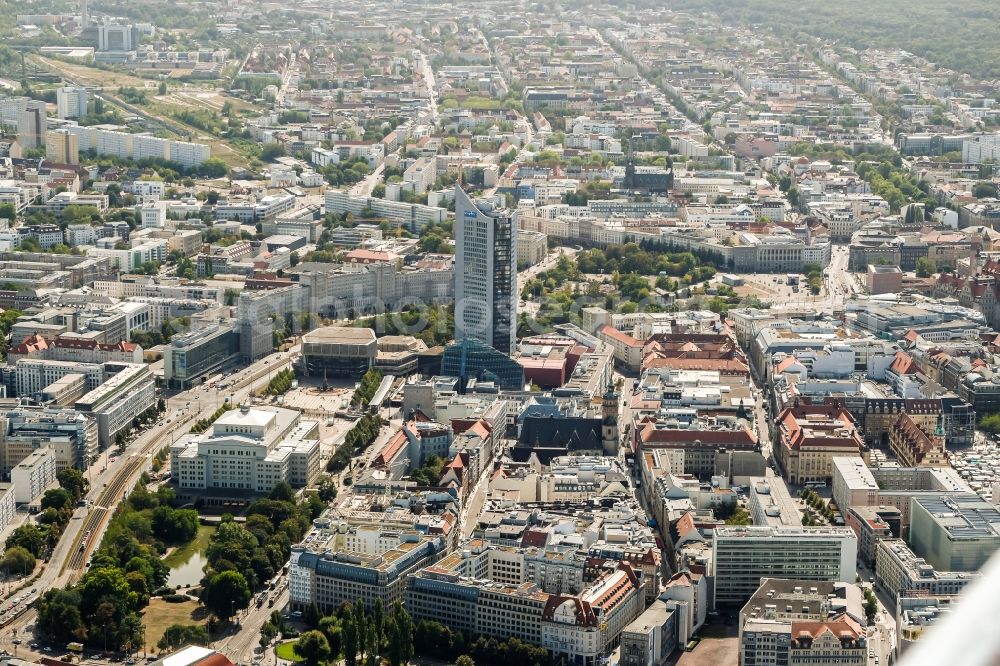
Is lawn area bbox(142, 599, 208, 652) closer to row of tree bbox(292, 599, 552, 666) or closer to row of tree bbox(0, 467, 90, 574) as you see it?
row of tree bbox(292, 599, 552, 666)

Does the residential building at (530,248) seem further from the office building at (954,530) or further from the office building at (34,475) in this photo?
the office building at (954,530)

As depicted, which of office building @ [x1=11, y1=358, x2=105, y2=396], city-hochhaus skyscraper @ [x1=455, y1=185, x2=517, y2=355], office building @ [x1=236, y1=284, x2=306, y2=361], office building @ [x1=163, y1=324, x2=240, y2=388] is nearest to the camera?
office building @ [x1=11, y1=358, x2=105, y2=396]

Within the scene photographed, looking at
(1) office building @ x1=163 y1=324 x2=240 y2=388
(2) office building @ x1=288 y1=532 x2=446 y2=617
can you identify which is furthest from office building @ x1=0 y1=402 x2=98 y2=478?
(2) office building @ x1=288 y1=532 x2=446 y2=617

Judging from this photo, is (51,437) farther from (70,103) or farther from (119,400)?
(70,103)

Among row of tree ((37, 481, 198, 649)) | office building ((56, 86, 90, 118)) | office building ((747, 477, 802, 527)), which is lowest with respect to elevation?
row of tree ((37, 481, 198, 649))

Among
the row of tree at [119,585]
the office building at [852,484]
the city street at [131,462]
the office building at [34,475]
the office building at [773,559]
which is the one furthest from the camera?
the office building at [34,475]

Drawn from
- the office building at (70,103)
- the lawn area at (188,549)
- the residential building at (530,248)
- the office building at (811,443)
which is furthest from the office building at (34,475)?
the office building at (70,103)
